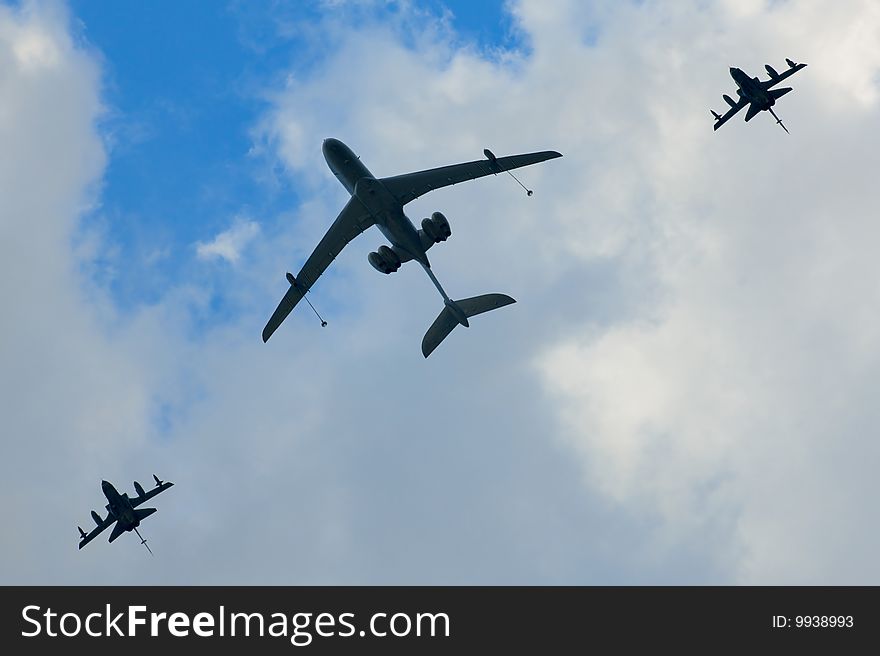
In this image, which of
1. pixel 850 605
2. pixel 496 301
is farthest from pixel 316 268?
pixel 850 605

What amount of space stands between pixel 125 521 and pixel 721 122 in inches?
2771

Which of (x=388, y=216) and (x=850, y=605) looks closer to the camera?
(x=850, y=605)

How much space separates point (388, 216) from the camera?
98.1m

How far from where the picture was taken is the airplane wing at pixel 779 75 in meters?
102

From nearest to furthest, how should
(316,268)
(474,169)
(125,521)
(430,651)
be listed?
(430,651) → (474,169) → (316,268) → (125,521)

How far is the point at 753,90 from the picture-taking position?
104500mm

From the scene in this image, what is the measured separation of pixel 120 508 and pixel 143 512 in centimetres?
233

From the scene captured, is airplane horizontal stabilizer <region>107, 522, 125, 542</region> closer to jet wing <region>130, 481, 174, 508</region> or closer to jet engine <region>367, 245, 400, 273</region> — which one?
jet wing <region>130, 481, 174, 508</region>

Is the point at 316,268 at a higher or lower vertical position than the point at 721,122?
lower

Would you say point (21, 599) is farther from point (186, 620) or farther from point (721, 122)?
point (721, 122)

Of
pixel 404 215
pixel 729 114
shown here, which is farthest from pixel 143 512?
pixel 729 114

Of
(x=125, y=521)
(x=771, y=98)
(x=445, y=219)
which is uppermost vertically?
(x=771, y=98)

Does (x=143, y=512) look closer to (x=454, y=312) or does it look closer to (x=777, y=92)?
(x=454, y=312)

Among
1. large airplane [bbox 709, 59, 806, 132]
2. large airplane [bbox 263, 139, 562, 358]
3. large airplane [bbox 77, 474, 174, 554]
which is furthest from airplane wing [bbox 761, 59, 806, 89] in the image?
large airplane [bbox 77, 474, 174, 554]
